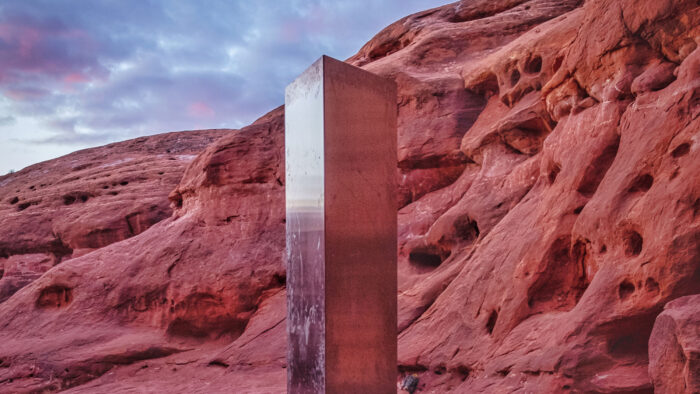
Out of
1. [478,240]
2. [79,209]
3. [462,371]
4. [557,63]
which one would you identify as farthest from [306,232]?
[79,209]

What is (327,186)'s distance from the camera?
394cm

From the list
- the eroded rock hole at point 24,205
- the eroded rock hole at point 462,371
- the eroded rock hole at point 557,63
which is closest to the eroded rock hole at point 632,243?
the eroded rock hole at point 462,371

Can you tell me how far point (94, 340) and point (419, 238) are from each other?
7804 millimetres

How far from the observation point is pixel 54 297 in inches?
556

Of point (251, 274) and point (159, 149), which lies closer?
point (251, 274)

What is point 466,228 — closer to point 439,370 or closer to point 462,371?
point 439,370

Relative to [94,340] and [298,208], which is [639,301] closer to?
[298,208]

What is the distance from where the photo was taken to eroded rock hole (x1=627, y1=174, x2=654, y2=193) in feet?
20.4

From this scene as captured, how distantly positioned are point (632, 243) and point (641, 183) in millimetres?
704

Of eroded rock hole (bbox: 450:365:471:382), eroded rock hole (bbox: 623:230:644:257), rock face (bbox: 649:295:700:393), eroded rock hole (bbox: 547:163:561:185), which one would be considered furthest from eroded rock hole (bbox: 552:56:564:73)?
rock face (bbox: 649:295:700:393)

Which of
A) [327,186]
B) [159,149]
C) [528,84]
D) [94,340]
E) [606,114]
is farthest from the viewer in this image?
[159,149]

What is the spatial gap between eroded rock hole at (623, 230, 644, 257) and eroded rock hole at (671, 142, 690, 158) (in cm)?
94

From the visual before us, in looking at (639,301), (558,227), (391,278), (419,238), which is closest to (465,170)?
(419,238)

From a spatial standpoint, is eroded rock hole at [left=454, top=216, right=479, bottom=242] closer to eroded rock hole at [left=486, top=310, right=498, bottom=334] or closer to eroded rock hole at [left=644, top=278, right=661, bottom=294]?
eroded rock hole at [left=486, top=310, right=498, bottom=334]
